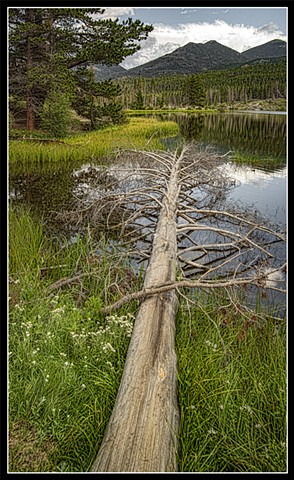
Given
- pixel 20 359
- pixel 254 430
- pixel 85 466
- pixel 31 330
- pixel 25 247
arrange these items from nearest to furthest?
pixel 85 466, pixel 254 430, pixel 20 359, pixel 31 330, pixel 25 247

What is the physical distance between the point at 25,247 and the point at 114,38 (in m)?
2.26

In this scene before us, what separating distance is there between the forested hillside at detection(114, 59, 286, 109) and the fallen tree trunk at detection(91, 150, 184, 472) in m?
2.63

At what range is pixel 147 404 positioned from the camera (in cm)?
175

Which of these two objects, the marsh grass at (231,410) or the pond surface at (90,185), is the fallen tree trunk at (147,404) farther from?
the pond surface at (90,185)

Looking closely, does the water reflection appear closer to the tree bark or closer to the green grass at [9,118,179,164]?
the green grass at [9,118,179,164]

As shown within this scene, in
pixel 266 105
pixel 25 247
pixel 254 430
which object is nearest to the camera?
pixel 254 430

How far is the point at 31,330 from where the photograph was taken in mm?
2432

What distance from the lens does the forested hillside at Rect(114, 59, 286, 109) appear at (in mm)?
5688

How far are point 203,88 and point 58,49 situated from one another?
953 centimetres

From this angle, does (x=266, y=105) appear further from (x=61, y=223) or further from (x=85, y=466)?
(x=85, y=466)

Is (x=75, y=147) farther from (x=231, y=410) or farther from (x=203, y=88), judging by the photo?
(x=231, y=410)

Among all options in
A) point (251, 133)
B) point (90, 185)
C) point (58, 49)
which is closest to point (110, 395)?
point (58, 49)

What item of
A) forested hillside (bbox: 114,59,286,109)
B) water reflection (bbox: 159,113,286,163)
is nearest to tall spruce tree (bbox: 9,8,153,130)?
forested hillside (bbox: 114,59,286,109)
